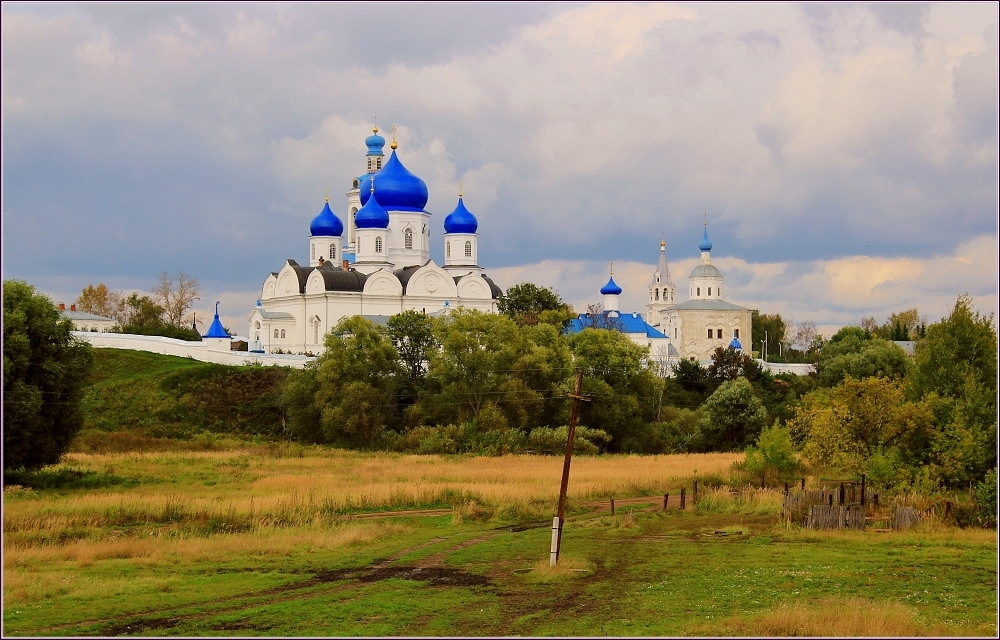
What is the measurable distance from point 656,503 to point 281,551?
10335 millimetres

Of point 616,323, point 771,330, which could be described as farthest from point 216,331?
point 771,330

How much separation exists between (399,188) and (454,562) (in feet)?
173

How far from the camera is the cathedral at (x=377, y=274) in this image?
66.7 metres

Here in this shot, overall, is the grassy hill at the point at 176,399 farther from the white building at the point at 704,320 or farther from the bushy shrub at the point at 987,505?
the white building at the point at 704,320

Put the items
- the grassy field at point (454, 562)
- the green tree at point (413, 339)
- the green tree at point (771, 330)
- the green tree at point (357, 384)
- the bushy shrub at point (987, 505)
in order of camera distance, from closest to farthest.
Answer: the grassy field at point (454, 562), the bushy shrub at point (987, 505), the green tree at point (357, 384), the green tree at point (413, 339), the green tree at point (771, 330)

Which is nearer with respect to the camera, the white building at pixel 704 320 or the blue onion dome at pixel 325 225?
the blue onion dome at pixel 325 225

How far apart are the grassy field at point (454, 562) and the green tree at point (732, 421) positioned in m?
16.2

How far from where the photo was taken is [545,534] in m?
22.6

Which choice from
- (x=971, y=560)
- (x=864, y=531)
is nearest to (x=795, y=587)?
(x=971, y=560)

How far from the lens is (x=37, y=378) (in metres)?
30.5

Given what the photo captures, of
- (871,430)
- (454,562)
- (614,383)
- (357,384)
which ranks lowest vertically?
(454,562)

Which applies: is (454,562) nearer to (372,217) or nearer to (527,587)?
(527,587)

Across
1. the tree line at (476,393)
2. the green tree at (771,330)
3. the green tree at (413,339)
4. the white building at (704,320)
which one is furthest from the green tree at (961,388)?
the green tree at (771,330)

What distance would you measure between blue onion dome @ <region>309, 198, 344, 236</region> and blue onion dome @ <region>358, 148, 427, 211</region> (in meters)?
3.10
